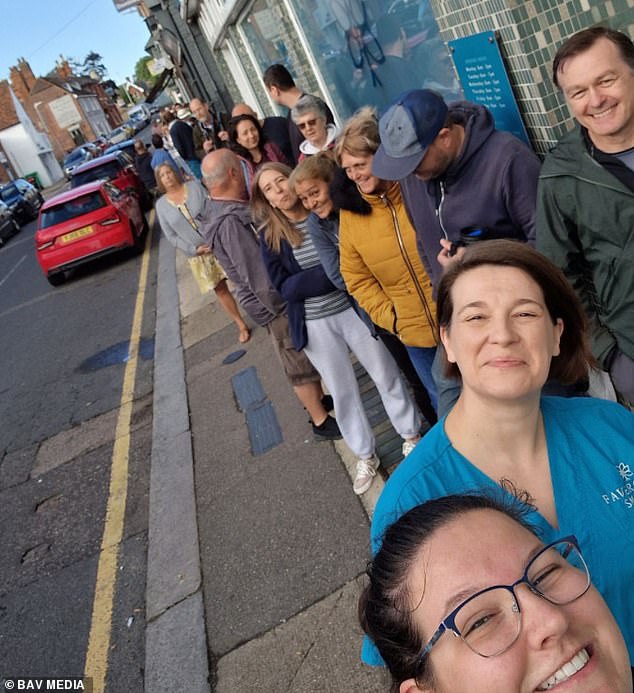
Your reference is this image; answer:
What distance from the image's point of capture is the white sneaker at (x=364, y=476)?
164 inches

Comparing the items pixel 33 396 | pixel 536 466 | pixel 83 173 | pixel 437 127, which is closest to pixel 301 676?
pixel 536 466

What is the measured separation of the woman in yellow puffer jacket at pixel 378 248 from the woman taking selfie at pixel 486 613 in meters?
2.10

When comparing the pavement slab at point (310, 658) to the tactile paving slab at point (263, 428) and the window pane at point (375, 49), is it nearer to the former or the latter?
the tactile paving slab at point (263, 428)

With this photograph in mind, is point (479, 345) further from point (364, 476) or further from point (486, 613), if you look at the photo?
point (364, 476)

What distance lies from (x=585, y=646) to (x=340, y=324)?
2.93 m

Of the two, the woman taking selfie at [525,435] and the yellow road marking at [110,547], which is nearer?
the woman taking selfie at [525,435]

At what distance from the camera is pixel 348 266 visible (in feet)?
11.6

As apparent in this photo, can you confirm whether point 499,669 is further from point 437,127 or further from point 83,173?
point 83,173

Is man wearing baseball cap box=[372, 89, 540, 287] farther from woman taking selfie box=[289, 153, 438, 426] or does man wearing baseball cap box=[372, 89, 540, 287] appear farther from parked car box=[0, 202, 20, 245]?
parked car box=[0, 202, 20, 245]

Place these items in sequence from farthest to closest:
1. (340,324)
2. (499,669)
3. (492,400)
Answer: (340,324) < (492,400) < (499,669)

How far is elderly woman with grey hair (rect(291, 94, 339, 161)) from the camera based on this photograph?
15.6 ft

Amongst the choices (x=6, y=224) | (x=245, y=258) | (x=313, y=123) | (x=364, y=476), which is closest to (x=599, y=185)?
(x=364, y=476)

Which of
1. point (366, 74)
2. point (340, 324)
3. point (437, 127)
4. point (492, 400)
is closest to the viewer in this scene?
point (492, 400)

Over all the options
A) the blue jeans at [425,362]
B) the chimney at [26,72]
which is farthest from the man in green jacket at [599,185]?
the chimney at [26,72]
